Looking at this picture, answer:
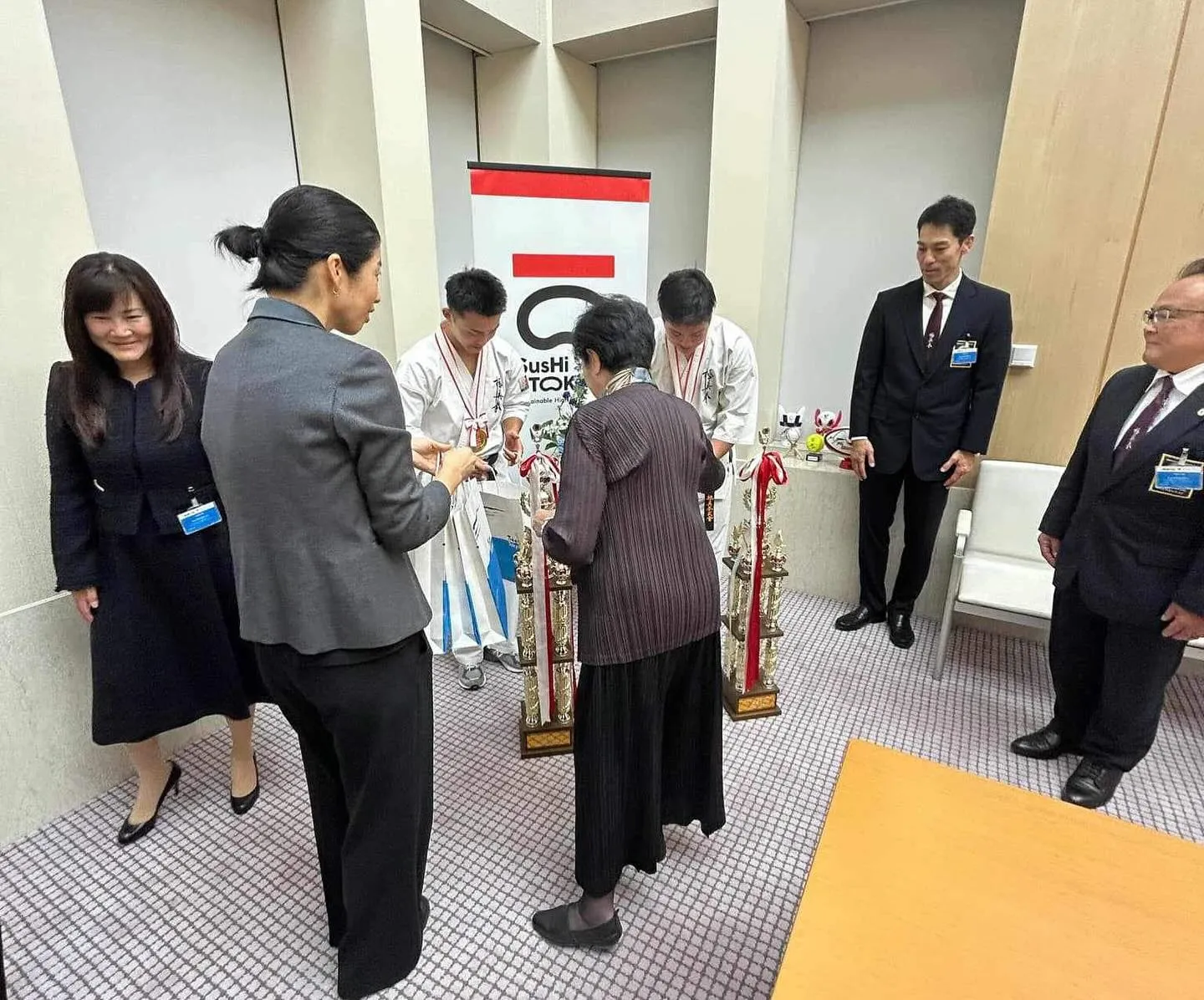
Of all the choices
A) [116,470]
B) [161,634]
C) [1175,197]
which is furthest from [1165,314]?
[161,634]

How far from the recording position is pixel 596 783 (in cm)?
140

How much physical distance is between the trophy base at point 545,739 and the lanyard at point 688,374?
1.34 meters

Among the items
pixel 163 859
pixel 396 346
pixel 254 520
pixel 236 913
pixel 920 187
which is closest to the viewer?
pixel 254 520

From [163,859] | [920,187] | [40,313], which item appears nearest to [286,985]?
[163,859]

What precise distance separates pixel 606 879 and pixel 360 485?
42.5 inches

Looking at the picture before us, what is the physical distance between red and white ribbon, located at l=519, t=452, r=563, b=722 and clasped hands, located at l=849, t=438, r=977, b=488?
150cm

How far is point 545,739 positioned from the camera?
2207mm

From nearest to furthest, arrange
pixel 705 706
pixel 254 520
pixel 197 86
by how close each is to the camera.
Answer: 1. pixel 254 520
2. pixel 705 706
3. pixel 197 86

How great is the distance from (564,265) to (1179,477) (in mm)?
2242

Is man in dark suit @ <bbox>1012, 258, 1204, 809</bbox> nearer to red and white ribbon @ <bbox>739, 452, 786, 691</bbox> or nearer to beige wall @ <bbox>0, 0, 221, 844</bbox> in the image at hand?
red and white ribbon @ <bbox>739, 452, 786, 691</bbox>

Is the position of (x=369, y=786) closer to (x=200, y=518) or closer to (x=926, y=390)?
(x=200, y=518)

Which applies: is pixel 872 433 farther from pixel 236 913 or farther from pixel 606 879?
pixel 236 913

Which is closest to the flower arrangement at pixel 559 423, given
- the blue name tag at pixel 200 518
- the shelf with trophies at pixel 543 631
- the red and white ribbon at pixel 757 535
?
the shelf with trophies at pixel 543 631

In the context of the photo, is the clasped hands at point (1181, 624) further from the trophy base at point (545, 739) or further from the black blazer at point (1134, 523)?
the trophy base at point (545, 739)
